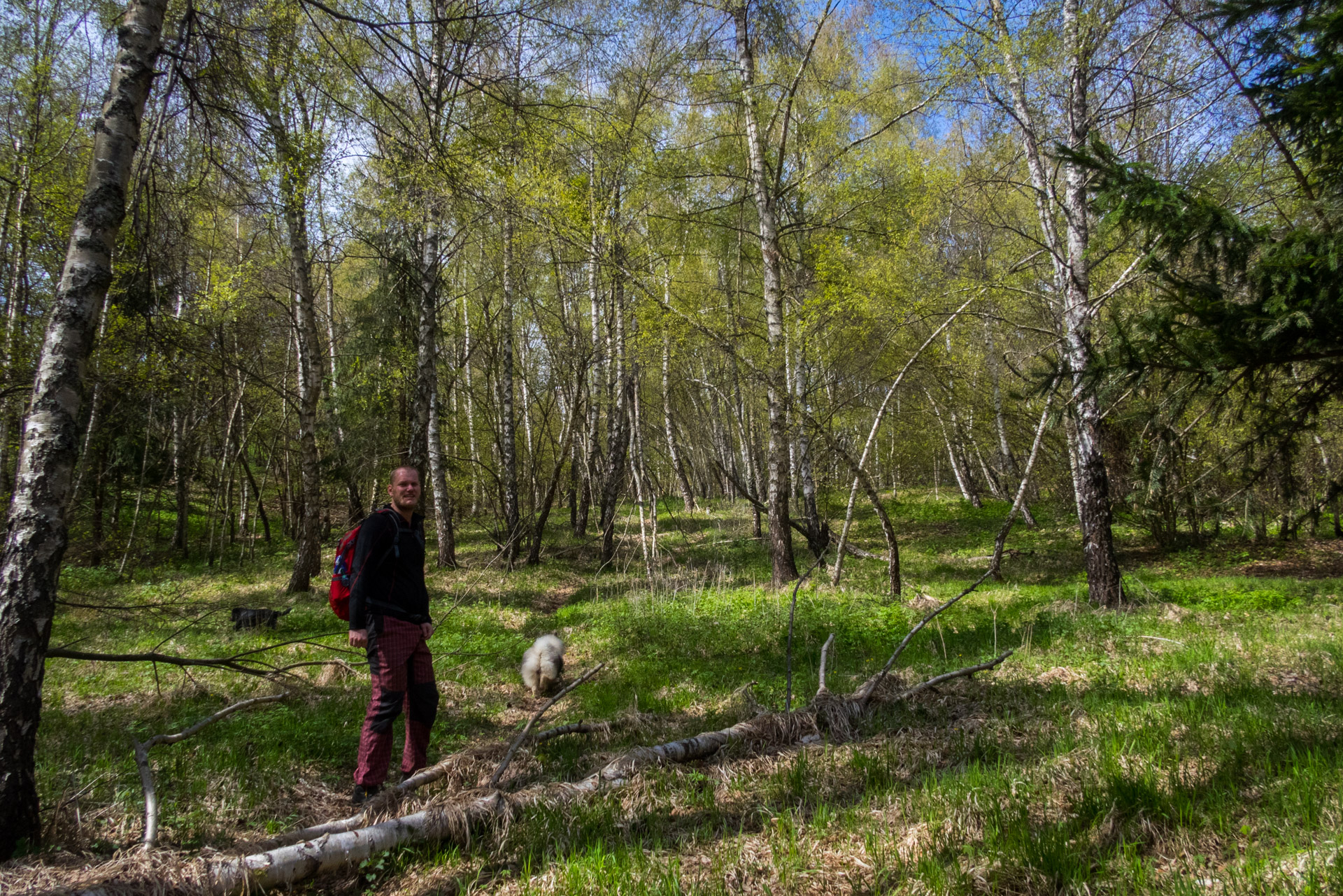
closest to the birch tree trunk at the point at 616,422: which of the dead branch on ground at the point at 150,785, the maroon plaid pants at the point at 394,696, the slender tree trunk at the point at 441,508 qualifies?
the slender tree trunk at the point at 441,508

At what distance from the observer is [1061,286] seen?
778cm

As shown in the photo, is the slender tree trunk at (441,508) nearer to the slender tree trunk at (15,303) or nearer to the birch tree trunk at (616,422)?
the birch tree trunk at (616,422)

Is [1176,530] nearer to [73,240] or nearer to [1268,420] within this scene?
[1268,420]

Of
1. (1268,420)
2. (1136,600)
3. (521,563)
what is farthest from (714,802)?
(521,563)

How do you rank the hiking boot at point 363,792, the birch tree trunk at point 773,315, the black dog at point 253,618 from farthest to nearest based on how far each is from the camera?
the birch tree trunk at point 773,315, the black dog at point 253,618, the hiking boot at point 363,792

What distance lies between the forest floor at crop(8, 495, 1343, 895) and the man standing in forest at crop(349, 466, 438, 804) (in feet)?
1.40

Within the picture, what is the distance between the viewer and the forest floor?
2.28m

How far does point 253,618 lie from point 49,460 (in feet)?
18.4

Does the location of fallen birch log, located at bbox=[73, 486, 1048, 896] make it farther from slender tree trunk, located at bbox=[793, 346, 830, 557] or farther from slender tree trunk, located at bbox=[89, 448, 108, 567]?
slender tree trunk, located at bbox=[89, 448, 108, 567]

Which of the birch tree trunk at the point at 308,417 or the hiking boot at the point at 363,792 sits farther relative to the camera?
the birch tree trunk at the point at 308,417

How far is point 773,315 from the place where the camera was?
8812mm

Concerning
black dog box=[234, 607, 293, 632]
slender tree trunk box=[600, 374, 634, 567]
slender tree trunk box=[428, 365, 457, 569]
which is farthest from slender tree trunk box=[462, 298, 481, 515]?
black dog box=[234, 607, 293, 632]

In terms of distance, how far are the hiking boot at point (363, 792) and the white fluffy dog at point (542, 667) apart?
6.98 ft

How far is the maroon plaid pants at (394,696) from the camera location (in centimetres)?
347
